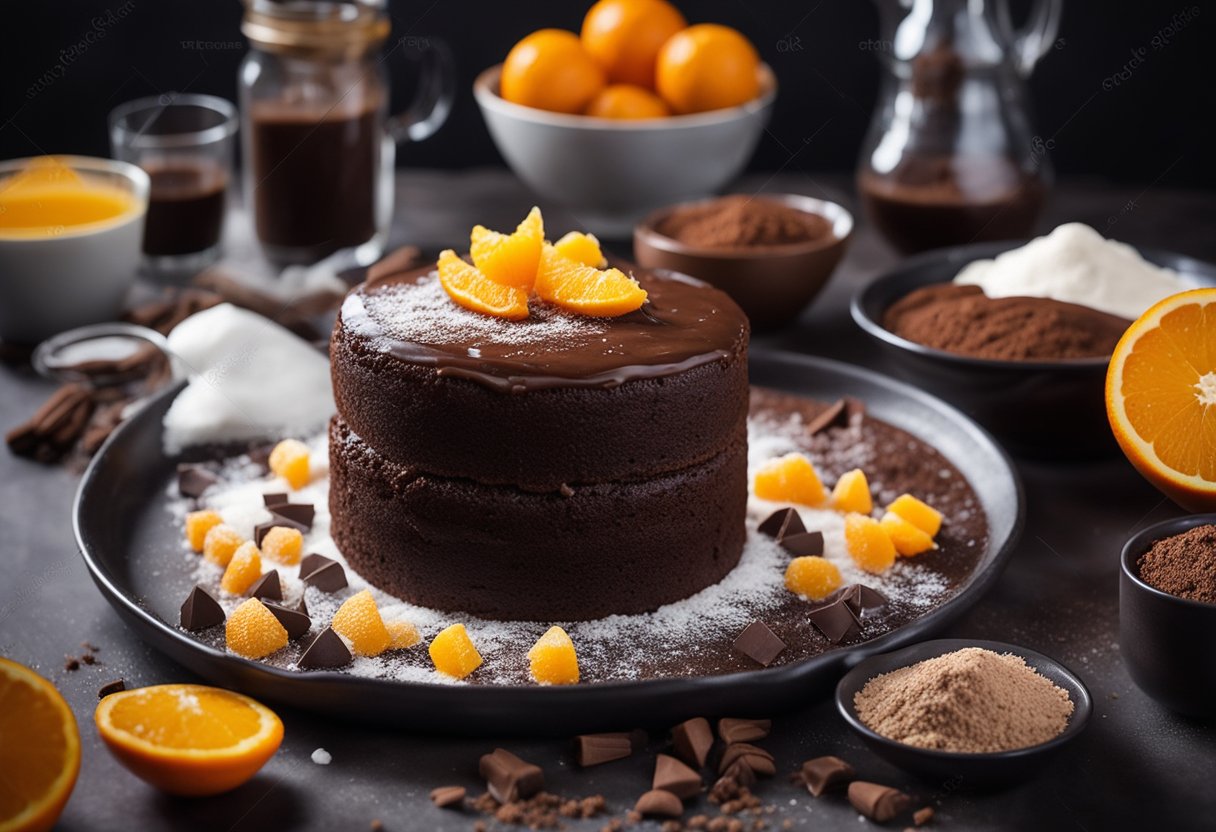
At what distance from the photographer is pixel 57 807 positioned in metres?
2.02

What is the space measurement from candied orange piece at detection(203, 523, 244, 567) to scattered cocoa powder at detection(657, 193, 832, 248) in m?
1.69

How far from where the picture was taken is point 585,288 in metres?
2.75

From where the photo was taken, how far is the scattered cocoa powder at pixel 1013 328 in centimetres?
327

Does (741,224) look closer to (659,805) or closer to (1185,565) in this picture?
(1185,565)

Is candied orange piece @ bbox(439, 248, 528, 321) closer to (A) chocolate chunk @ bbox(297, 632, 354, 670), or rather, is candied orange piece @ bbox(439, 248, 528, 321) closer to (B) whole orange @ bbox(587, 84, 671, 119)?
(A) chocolate chunk @ bbox(297, 632, 354, 670)

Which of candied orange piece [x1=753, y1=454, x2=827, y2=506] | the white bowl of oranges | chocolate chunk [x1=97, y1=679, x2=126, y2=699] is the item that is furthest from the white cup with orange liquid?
candied orange piece [x1=753, y1=454, x2=827, y2=506]

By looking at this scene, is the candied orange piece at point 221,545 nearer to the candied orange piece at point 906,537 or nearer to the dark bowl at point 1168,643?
the candied orange piece at point 906,537

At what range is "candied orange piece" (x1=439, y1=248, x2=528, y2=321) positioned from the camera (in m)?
2.72

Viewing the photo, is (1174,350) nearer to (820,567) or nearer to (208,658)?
(820,567)

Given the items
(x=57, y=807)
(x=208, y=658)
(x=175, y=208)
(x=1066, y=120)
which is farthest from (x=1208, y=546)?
(x=1066, y=120)

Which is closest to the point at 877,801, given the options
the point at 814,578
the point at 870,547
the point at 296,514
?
the point at 814,578

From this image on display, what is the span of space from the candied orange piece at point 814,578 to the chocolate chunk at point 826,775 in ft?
1.87

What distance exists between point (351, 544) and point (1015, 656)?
1.32 m

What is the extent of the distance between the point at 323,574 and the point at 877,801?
120 cm
